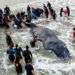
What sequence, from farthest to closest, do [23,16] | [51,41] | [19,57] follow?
1. [23,16]
2. [51,41]
3. [19,57]

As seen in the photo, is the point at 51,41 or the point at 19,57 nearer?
the point at 19,57

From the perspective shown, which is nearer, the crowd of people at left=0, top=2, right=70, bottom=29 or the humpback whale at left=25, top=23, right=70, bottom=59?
the humpback whale at left=25, top=23, right=70, bottom=59

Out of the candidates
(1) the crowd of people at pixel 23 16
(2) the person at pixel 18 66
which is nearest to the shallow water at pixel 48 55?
(2) the person at pixel 18 66

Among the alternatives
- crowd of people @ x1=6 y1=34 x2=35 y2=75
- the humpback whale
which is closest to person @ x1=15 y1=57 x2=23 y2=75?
crowd of people @ x1=6 y1=34 x2=35 y2=75

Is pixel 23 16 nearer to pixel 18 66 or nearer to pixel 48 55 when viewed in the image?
pixel 48 55

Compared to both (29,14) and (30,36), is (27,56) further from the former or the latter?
(29,14)

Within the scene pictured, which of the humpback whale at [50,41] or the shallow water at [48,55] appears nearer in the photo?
the shallow water at [48,55]

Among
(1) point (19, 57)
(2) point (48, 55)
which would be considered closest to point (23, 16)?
(2) point (48, 55)

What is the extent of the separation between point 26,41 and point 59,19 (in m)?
6.41

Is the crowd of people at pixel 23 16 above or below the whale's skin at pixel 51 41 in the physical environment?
above

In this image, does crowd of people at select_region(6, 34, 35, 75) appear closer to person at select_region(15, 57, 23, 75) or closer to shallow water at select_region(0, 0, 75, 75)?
person at select_region(15, 57, 23, 75)

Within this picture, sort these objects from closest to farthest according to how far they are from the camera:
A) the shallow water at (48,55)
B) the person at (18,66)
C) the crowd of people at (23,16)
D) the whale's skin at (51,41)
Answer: the person at (18,66) < the shallow water at (48,55) < the whale's skin at (51,41) < the crowd of people at (23,16)

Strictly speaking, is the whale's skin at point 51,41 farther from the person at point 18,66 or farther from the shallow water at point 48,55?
the person at point 18,66

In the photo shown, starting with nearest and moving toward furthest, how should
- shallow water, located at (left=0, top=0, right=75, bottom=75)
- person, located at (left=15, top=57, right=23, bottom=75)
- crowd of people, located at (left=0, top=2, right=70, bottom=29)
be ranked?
person, located at (left=15, top=57, right=23, bottom=75), shallow water, located at (left=0, top=0, right=75, bottom=75), crowd of people, located at (left=0, top=2, right=70, bottom=29)
